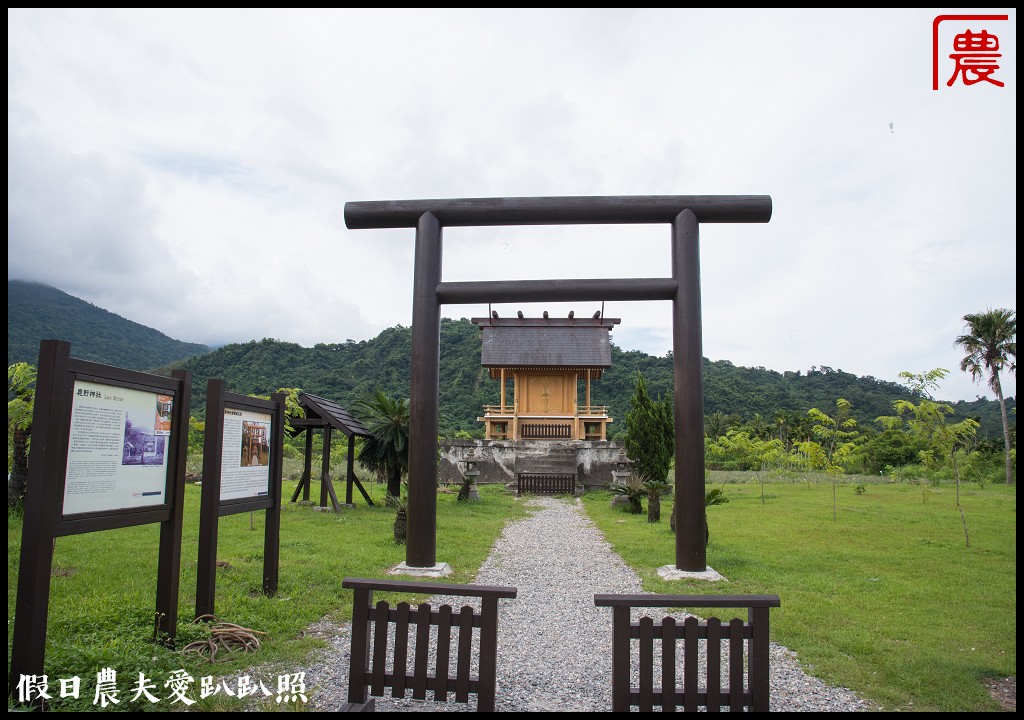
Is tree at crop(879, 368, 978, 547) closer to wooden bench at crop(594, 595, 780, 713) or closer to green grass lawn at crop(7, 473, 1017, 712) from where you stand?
green grass lawn at crop(7, 473, 1017, 712)

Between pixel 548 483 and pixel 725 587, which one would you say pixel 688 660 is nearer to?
pixel 725 587

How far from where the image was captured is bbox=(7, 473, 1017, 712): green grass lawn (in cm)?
422

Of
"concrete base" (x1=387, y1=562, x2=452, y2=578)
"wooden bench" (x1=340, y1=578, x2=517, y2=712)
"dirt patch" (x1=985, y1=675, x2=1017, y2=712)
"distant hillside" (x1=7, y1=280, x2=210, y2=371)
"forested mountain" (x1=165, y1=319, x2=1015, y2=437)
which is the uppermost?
"distant hillside" (x1=7, y1=280, x2=210, y2=371)

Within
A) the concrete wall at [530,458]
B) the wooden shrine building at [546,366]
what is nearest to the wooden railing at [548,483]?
the concrete wall at [530,458]

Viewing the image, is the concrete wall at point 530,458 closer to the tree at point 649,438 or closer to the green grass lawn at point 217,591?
the tree at point 649,438

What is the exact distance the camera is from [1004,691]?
4.12 meters

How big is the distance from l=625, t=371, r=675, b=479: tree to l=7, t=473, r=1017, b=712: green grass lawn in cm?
656

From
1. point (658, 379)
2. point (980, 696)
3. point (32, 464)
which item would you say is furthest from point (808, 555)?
point (658, 379)

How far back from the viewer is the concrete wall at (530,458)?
879 inches

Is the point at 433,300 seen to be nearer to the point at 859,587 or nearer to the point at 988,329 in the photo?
the point at 859,587

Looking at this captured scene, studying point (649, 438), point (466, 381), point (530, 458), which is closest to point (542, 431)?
point (530, 458)

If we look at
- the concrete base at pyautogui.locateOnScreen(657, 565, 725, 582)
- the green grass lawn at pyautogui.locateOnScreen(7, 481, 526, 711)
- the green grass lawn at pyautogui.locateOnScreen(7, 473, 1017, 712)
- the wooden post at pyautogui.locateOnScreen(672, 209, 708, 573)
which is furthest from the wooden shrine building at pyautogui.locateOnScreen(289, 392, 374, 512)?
the wooden post at pyautogui.locateOnScreen(672, 209, 708, 573)

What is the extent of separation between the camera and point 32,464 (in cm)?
364

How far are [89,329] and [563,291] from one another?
45.2 metres
